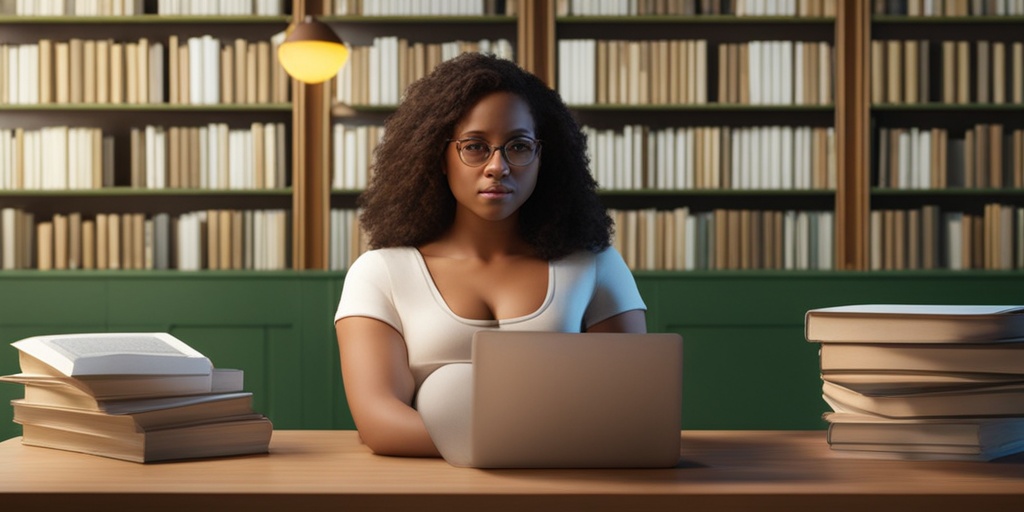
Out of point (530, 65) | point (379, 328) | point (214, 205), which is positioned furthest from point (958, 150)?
point (379, 328)

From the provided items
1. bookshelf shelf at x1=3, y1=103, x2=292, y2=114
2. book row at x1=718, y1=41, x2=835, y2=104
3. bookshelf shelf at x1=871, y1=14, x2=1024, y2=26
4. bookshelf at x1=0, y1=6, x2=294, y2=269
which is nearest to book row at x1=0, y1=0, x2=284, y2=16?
bookshelf at x1=0, y1=6, x2=294, y2=269

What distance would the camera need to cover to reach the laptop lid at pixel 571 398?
100cm

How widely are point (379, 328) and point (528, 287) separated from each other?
227 millimetres

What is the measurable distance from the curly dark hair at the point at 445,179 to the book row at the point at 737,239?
96.0 inches

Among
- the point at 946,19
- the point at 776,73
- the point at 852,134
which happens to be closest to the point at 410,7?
the point at 776,73

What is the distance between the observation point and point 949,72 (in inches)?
161

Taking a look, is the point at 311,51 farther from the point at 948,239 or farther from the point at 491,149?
the point at 948,239

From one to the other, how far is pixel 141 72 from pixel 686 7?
7.06 feet

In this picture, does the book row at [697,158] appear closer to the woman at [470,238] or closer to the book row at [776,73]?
the book row at [776,73]

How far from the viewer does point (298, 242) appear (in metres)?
4.04

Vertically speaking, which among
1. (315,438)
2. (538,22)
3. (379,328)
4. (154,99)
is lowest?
(315,438)

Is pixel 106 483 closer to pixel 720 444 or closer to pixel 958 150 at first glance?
pixel 720 444

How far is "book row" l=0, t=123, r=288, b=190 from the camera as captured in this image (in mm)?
4070

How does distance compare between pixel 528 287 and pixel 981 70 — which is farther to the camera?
pixel 981 70
